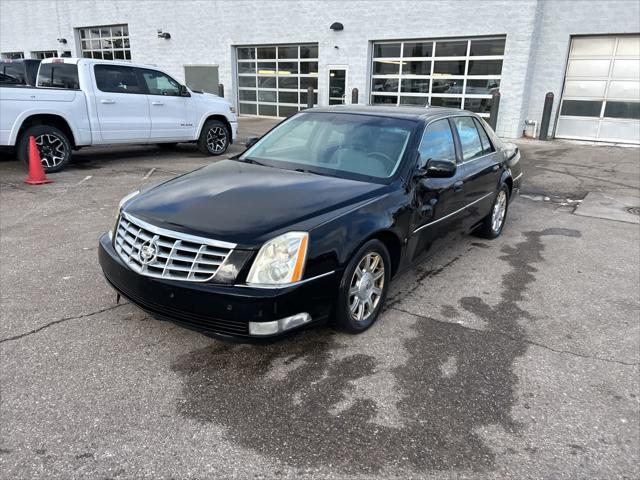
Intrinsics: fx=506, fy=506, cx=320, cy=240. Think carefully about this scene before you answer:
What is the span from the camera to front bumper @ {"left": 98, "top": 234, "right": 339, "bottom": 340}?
114 inches

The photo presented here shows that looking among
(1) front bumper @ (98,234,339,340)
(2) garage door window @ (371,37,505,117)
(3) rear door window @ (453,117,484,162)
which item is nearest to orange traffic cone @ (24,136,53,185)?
(1) front bumper @ (98,234,339,340)

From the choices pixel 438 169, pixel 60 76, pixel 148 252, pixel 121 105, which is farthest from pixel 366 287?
pixel 60 76

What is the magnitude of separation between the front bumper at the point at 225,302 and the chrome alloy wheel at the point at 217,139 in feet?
28.5

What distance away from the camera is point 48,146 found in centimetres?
906

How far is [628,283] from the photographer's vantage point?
16.3ft

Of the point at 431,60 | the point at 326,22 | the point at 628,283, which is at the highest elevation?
the point at 326,22

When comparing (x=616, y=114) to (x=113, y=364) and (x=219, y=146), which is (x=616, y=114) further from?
(x=113, y=364)

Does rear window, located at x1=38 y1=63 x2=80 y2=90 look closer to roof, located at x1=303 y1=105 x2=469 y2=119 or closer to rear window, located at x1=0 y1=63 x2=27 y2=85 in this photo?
rear window, located at x1=0 y1=63 x2=27 y2=85

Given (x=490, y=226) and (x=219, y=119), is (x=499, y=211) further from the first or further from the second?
(x=219, y=119)

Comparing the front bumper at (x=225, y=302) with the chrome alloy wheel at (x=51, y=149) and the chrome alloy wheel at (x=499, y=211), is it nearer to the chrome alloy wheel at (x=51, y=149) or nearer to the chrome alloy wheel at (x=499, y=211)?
the chrome alloy wheel at (x=499, y=211)

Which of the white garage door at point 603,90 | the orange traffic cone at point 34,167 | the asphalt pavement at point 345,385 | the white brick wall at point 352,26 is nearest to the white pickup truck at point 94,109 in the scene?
the orange traffic cone at point 34,167

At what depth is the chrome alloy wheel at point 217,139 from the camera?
11515 millimetres

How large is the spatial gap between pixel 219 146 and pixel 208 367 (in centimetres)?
923

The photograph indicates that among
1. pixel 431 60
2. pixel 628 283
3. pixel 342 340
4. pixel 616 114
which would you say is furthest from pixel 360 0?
pixel 342 340
